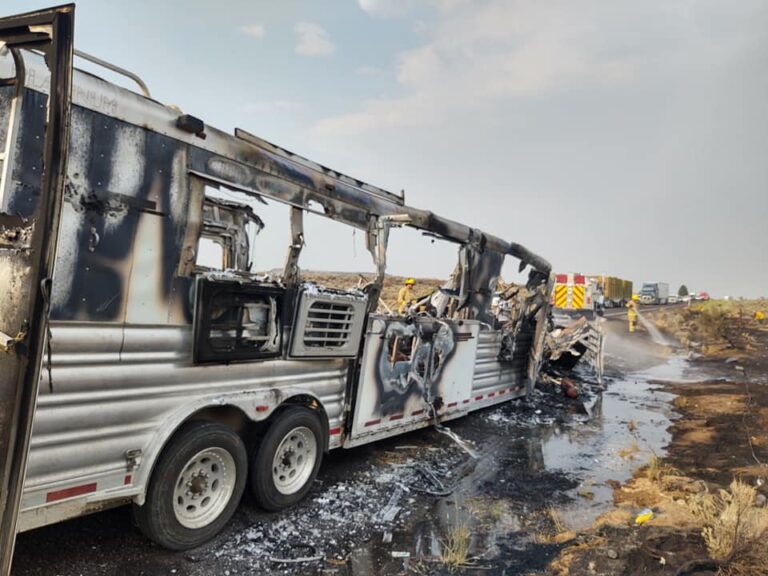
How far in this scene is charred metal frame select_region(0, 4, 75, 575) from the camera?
2207 millimetres

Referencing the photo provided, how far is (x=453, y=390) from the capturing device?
23.7 feet

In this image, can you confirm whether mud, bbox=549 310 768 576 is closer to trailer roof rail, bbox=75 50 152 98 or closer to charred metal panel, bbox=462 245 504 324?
charred metal panel, bbox=462 245 504 324

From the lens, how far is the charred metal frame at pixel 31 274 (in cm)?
221

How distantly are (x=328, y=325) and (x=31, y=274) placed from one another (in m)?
2.79

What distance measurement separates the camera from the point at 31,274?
2287 mm

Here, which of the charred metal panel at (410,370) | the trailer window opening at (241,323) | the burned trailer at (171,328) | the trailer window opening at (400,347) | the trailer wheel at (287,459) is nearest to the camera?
the burned trailer at (171,328)

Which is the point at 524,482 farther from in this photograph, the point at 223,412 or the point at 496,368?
the point at 223,412

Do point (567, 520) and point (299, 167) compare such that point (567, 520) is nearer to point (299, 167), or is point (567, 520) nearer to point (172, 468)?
point (172, 468)

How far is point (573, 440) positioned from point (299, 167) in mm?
5665

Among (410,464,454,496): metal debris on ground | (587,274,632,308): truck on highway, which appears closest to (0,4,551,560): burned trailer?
(410,464,454,496): metal debris on ground

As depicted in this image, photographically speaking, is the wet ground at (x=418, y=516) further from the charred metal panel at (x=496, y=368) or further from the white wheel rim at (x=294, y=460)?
the charred metal panel at (x=496, y=368)

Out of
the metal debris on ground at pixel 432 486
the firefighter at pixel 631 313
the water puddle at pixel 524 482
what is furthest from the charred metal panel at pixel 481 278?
the firefighter at pixel 631 313

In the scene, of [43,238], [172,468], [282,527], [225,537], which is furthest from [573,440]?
[43,238]

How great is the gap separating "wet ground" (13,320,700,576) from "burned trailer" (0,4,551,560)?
0.29 meters
